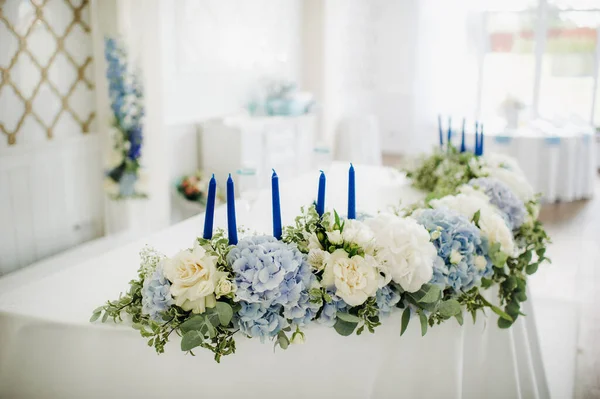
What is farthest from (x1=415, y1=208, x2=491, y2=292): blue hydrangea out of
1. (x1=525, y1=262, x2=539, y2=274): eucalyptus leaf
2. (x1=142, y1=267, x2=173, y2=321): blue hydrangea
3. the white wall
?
the white wall

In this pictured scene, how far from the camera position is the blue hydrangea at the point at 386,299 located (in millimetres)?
1310

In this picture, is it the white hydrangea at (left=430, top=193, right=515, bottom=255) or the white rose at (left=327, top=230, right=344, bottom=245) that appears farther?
the white hydrangea at (left=430, top=193, right=515, bottom=255)

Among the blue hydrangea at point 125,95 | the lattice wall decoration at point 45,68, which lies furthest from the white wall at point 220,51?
the lattice wall decoration at point 45,68

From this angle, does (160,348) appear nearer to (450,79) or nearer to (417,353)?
(417,353)

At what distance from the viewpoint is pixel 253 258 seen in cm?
120

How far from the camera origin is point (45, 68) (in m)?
3.40

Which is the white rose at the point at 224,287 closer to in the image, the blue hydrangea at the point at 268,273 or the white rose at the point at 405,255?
the blue hydrangea at the point at 268,273

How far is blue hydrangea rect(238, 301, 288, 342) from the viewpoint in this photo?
3.97 ft

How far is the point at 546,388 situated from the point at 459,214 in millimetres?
1047

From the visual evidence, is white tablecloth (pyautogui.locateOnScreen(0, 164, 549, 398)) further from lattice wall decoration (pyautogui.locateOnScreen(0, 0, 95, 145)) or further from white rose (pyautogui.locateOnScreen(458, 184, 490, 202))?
lattice wall decoration (pyautogui.locateOnScreen(0, 0, 95, 145))

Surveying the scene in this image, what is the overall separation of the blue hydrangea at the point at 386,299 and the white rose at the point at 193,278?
1.16 feet

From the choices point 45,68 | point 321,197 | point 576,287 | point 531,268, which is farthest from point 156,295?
point 576,287

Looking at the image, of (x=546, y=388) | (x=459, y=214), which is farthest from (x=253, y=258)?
(x=546, y=388)

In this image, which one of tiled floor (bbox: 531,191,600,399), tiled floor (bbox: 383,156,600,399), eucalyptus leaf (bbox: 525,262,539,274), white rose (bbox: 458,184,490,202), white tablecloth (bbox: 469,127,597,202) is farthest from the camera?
white tablecloth (bbox: 469,127,597,202)
